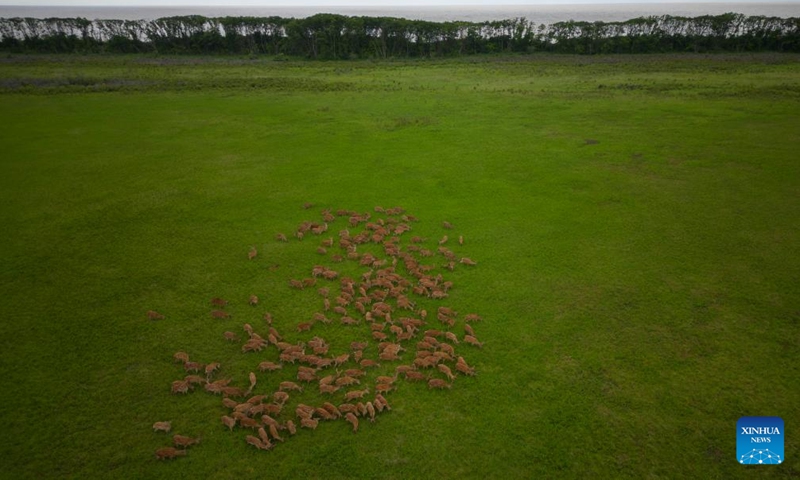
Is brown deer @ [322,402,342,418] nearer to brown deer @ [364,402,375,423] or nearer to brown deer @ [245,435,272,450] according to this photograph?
brown deer @ [364,402,375,423]

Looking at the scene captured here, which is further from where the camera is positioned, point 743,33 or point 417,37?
point 417,37

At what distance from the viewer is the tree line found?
73562mm

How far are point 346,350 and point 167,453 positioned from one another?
367cm

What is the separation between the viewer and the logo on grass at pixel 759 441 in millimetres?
7211

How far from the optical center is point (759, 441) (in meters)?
7.43

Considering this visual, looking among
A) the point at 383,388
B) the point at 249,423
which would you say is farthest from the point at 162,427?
the point at 383,388

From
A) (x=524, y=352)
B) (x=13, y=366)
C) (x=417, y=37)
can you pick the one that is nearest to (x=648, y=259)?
(x=524, y=352)

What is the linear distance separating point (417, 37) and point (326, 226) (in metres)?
72.1

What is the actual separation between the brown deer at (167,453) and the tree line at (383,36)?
76571 millimetres

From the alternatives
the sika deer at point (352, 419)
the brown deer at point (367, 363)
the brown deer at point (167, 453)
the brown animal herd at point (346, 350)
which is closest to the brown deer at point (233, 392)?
the brown animal herd at point (346, 350)

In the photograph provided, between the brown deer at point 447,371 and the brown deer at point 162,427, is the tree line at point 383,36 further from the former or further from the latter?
the brown deer at point 162,427

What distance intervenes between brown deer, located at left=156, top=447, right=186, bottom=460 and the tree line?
76.6 m

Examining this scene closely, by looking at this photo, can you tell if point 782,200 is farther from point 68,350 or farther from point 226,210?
point 68,350

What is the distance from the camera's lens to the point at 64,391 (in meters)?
8.48
